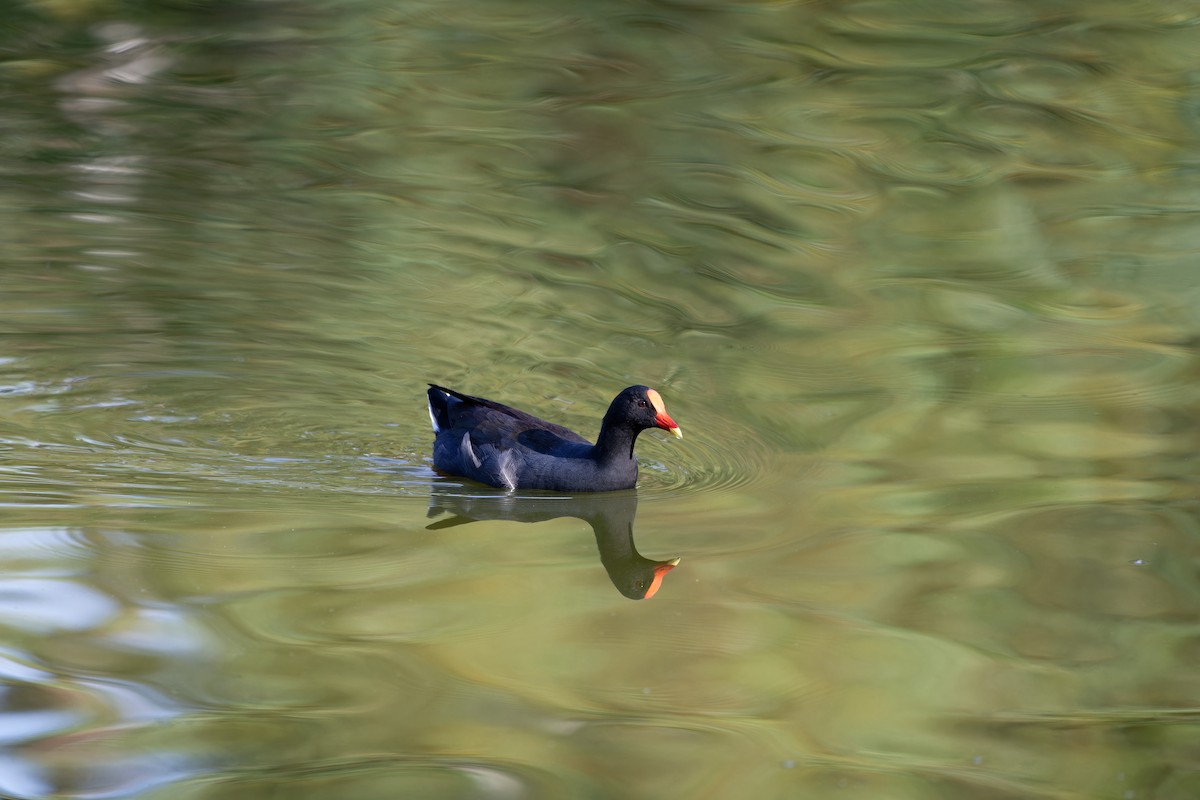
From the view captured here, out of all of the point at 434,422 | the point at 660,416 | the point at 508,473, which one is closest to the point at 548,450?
the point at 508,473

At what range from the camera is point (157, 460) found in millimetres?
7598

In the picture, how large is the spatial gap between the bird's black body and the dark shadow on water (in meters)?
0.08

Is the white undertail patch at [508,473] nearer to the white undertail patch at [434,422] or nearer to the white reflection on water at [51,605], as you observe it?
the white undertail patch at [434,422]

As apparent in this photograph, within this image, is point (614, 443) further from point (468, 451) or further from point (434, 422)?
point (434, 422)

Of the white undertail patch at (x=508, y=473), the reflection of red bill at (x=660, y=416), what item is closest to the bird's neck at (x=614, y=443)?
the reflection of red bill at (x=660, y=416)

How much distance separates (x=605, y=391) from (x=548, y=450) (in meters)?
1.38

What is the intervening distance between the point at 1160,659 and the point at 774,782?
1927 millimetres

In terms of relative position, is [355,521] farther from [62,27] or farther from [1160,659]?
[62,27]

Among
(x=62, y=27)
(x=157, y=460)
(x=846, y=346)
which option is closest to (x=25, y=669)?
(x=157, y=460)

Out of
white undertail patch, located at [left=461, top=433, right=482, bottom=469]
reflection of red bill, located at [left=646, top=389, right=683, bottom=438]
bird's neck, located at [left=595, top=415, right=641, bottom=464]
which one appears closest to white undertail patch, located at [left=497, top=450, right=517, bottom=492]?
white undertail patch, located at [left=461, top=433, right=482, bottom=469]

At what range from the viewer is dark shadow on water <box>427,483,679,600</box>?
680 cm

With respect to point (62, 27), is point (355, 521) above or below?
below

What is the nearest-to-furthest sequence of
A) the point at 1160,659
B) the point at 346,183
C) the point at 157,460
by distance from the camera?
the point at 1160,659 < the point at 157,460 < the point at 346,183

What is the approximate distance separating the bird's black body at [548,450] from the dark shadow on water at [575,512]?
8 centimetres
